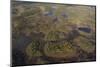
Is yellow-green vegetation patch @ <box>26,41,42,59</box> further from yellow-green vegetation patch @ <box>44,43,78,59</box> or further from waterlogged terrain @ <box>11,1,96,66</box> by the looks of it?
yellow-green vegetation patch @ <box>44,43,78,59</box>

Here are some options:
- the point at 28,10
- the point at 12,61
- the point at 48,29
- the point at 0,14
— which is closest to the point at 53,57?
the point at 48,29

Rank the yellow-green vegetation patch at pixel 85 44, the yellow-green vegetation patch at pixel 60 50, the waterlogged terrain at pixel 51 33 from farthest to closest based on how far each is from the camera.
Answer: the yellow-green vegetation patch at pixel 85 44, the yellow-green vegetation patch at pixel 60 50, the waterlogged terrain at pixel 51 33

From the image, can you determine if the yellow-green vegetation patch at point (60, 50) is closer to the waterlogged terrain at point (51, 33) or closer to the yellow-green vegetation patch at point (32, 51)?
the waterlogged terrain at point (51, 33)

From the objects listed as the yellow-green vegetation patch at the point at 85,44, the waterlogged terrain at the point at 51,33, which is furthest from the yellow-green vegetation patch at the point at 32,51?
the yellow-green vegetation patch at the point at 85,44

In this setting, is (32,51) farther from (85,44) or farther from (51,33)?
(85,44)

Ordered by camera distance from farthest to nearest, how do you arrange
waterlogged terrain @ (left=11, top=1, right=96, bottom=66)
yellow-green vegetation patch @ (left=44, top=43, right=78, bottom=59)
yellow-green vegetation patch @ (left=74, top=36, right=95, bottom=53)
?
yellow-green vegetation patch @ (left=74, top=36, right=95, bottom=53) → yellow-green vegetation patch @ (left=44, top=43, right=78, bottom=59) → waterlogged terrain @ (left=11, top=1, right=96, bottom=66)

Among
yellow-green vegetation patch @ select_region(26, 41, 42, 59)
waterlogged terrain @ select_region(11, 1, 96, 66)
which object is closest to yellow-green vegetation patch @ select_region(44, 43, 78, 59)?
waterlogged terrain @ select_region(11, 1, 96, 66)

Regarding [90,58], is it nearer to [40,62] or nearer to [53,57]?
[53,57]

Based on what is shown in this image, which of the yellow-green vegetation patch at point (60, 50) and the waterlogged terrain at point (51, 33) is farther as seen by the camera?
the yellow-green vegetation patch at point (60, 50)
